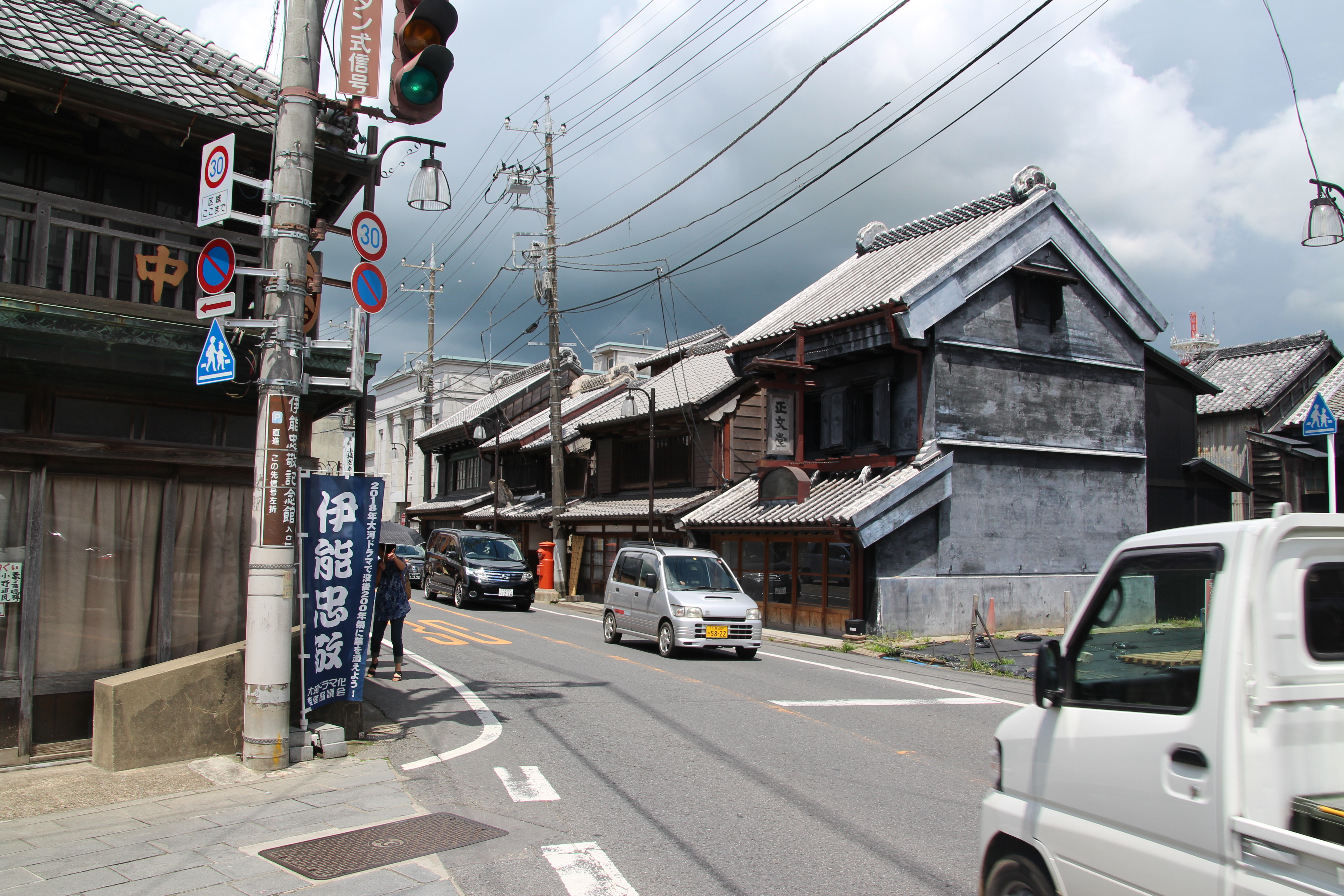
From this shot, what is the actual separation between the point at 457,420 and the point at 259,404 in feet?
132

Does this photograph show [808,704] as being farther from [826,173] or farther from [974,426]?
[974,426]

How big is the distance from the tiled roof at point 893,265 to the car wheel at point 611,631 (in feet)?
29.8

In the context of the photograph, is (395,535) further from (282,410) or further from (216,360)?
(216,360)

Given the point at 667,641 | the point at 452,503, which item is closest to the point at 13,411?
the point at 667,641

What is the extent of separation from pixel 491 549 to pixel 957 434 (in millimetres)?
13381

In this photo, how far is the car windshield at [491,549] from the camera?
2583 cm

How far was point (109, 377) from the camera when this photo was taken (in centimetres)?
Answer: 823

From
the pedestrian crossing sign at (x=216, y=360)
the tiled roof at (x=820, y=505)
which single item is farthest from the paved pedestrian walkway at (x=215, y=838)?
the tiled roof at (x=820, y=505)

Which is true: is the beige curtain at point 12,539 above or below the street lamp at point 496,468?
below

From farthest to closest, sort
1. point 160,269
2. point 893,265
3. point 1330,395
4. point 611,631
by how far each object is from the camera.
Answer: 1. point 1330,395
2. point 893,265
3. point 611,631
4. point 160,269

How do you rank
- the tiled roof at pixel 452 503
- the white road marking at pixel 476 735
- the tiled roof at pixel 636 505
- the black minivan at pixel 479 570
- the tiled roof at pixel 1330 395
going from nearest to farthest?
the white road marking at pixel 476 735 → the black minivan at pixel 479 570 → the tiled roof at pixel 1330 395 → the tiled roof at pixel 636 505 → the tiled roof at pixel 452 503

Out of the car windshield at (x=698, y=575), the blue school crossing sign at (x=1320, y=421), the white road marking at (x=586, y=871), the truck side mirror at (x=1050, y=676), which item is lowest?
the white road marking at (x=586, y=871)

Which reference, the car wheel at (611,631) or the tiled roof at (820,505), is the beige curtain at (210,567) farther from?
the tiled roof at (820,505)

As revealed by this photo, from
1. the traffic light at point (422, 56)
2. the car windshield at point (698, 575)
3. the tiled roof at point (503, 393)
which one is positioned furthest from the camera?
the tiled roof at point (503, 393)
